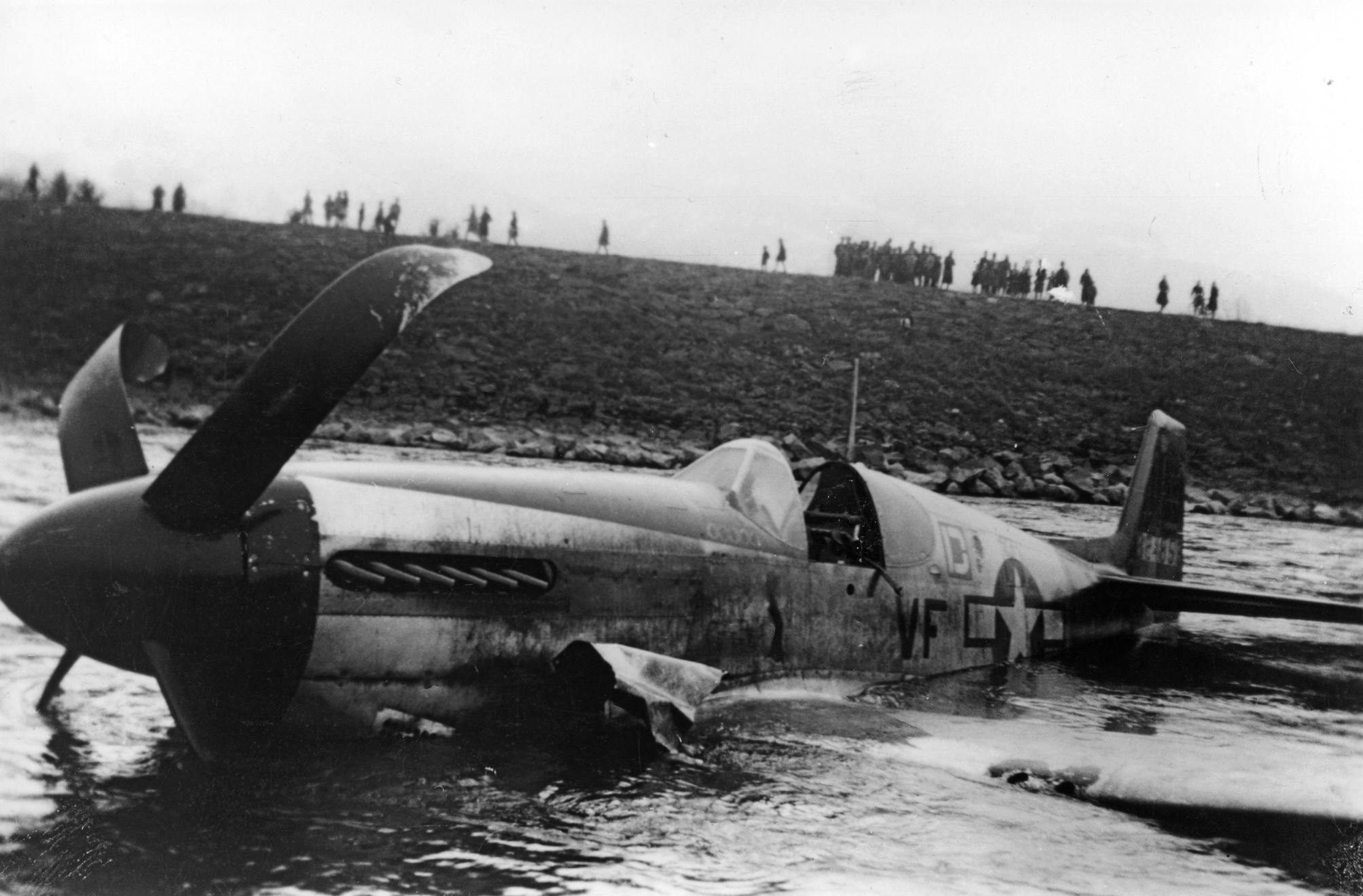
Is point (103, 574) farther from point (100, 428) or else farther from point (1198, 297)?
point (1198, 297)

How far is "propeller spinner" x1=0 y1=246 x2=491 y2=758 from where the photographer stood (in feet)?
13.2

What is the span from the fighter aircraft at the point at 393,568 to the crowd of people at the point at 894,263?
1223 inches

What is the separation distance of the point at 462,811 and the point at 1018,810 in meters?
2.89

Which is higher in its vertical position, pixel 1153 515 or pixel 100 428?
pixel 100 428

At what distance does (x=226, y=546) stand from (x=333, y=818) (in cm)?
124

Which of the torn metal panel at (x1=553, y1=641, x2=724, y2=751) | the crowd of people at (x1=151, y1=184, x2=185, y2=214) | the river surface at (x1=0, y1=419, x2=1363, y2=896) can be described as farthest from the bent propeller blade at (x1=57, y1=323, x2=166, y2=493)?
the crowd of people at (x1=151, y1=184, x2=185, y2=214)

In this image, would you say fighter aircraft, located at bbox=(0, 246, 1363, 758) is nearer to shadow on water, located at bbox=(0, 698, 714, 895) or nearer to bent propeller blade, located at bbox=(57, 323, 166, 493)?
bent propeller blade, located at bbox=(57, 323, 166, 493)

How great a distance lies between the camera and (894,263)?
3872 centimetres

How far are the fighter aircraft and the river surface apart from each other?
33 centimetres

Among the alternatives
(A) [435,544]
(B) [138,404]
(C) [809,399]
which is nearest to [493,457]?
(B) [138,404]

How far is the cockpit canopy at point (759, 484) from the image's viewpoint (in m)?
6.46

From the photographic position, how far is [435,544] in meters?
4.86

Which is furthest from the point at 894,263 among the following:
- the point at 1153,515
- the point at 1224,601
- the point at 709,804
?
the point at 709,804

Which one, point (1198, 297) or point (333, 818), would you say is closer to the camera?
point (333, 818)
